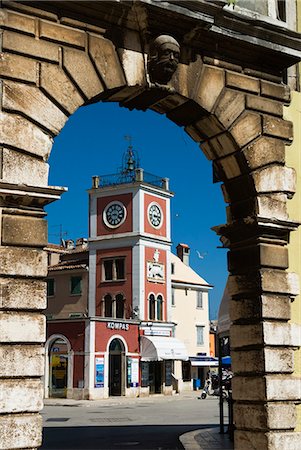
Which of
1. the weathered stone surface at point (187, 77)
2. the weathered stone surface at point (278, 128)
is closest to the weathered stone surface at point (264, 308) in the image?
the weathered stone surface at point (278, 128)

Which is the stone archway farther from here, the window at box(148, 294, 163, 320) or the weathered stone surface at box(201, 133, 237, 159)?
the window at box(148, 294, 163, 320)

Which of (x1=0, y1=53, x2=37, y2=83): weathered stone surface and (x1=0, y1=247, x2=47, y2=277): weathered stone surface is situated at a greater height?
(x1=0, y1=53, x2=37, y2=83): weathered stone surface

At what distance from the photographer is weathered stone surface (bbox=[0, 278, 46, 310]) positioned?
23.8 ft

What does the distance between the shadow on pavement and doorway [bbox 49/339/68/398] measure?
16.4m

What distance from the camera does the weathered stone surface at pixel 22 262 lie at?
24.1ft

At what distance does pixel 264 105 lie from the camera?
32.4 ft

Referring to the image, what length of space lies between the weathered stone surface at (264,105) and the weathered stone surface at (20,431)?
5179mm

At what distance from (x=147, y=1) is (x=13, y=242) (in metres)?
3.34

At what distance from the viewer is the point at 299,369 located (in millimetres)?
9641

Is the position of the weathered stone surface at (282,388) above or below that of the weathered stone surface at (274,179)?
below

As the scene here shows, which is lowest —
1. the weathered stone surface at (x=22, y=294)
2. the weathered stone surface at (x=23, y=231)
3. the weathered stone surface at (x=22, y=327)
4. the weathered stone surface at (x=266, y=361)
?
the weathered stone surface at (x=266, y=361)

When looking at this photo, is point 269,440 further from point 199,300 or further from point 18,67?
point 199,300

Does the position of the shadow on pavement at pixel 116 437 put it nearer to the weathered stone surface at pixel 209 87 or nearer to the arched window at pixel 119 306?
the weathered stone surface at pixel 209 87

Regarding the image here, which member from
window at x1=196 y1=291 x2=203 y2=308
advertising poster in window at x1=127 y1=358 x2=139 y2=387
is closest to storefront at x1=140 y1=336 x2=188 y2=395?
advertising poster in window at x1=127 y1=358 x2=139 y2=387
